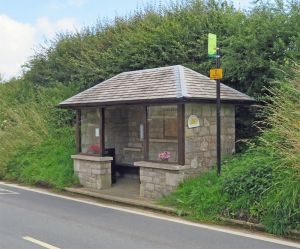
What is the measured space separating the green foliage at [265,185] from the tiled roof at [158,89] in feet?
5.62

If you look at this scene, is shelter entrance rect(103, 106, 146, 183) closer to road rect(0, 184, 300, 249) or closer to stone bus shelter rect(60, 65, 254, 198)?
stone bus shelter rect(60, 65, 254, 198)

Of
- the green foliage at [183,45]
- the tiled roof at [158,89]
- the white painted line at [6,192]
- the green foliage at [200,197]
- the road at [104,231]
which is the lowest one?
the white painted line at [6,192]

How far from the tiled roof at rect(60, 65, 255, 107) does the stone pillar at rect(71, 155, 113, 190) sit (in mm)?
1606

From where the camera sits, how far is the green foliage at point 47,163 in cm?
1363

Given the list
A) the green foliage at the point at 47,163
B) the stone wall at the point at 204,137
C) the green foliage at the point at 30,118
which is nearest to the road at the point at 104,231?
the stone wall at the point at 204,137

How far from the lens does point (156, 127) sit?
12.7 metres

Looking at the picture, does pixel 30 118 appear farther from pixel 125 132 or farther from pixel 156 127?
pixel 156 127

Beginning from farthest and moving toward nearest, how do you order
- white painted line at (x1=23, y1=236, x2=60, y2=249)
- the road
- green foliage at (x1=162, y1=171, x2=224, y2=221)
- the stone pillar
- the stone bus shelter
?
1. the stone pillar
2. the stone bus shelter
3. green foliage at (x1=162, y1=171, x2=224, y2=221)
4. the road
5. white painted line at (x1=23, y1=236, x2=60, y2=249)

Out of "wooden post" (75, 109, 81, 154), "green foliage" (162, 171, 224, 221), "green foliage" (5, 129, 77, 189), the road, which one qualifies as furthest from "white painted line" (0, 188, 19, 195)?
"green foliage" (162, 171, 224, 221)

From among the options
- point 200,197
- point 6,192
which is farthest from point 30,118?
point 200,197

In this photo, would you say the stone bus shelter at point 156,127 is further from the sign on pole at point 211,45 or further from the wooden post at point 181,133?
the sign on pole at point 211,45

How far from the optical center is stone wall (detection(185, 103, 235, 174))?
10.5 m

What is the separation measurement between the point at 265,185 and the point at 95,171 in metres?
5.74

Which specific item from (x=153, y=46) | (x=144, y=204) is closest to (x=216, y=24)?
(x=153, y=46)
